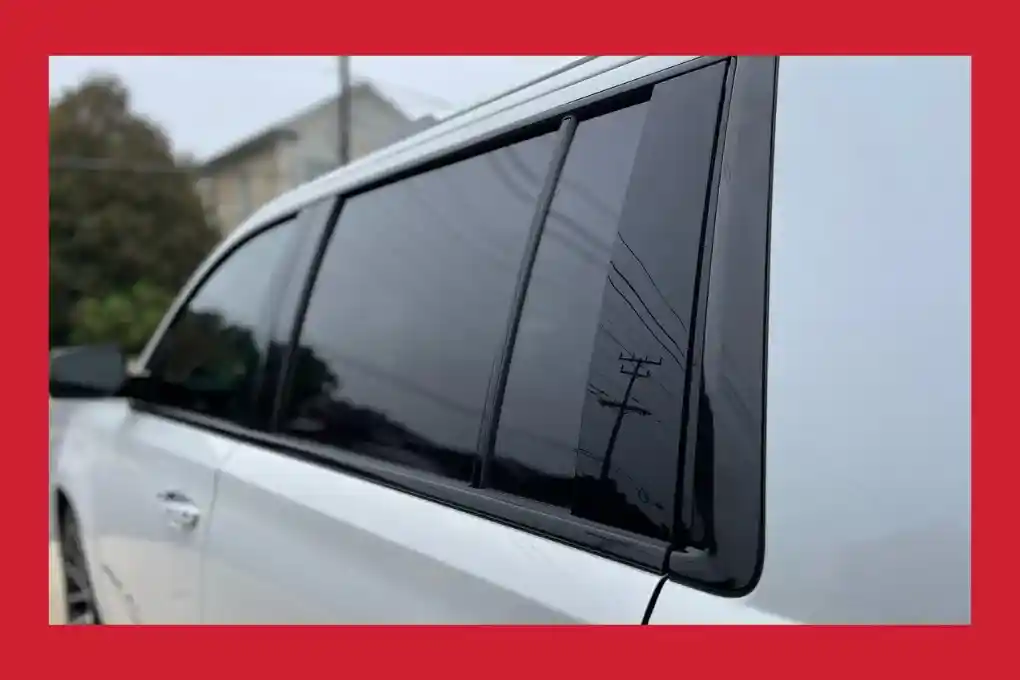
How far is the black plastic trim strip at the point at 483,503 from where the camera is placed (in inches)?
44.9

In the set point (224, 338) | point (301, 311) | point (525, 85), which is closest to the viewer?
point (525, 85)

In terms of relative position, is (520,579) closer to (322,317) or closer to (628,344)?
(628,344)

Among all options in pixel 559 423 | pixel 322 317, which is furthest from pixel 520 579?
pixel 322 317

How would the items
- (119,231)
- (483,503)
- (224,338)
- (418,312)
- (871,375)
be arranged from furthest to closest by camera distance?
(119,231), (224,338), (418,312), (483,503), (871,375)

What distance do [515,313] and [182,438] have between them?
144 centimetres

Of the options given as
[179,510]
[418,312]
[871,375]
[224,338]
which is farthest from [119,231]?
[871,375]

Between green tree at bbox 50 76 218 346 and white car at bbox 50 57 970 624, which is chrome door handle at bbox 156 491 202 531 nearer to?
white car at bbox 50 57 970 624

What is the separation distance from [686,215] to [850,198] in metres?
0.23

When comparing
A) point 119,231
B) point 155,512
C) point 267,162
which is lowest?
point 155,512

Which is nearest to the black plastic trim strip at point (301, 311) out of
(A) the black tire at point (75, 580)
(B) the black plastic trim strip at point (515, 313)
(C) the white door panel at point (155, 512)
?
(C) the white door panel at point (155, 512)

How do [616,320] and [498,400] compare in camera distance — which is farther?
[498,400]

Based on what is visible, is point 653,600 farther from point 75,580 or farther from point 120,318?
point 120,318

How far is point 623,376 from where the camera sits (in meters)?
1.19

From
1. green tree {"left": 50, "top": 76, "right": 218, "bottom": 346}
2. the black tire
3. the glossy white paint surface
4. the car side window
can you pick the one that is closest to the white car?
the glossy white paint surface
